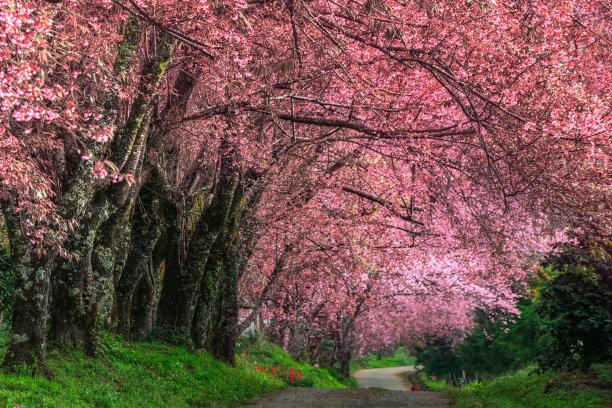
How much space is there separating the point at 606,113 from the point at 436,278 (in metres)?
22.1

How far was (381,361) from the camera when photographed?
81625 millimetres

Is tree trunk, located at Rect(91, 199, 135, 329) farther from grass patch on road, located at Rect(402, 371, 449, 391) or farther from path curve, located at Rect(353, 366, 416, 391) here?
grass patch on road, located at Rect(402, 371, 449, 391)

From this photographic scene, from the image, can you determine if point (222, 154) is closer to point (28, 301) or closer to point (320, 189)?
point (320, 189)

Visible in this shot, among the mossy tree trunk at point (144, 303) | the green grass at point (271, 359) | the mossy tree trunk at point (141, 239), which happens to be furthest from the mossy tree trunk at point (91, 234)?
the green grass at point (271, 359)

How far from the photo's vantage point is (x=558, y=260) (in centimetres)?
1379

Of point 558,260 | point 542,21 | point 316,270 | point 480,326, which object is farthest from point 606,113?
point 480,326

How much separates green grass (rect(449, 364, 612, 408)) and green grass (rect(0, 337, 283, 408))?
5338 millimetres

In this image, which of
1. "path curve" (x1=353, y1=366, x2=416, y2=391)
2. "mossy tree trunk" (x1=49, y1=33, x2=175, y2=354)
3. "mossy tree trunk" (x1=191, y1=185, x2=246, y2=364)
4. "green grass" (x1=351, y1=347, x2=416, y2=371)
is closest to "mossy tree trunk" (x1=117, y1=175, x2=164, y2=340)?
"mossy tree trunk" (x1=191, y1=185, x2=246, y2=364)

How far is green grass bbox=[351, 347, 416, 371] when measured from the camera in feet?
213

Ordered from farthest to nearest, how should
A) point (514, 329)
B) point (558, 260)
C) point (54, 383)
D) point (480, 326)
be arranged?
point (480, 326)
point (514, 329)
point (558, 260)
point (54, 383)

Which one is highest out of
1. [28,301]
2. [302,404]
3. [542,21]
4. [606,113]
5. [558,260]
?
[542,21]

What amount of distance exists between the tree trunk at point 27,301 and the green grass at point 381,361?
5265 cm

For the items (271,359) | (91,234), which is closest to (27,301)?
(91,234)

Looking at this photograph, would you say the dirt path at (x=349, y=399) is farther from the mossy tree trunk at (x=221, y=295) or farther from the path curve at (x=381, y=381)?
Answer: the path curve at (x=381, y=381)
